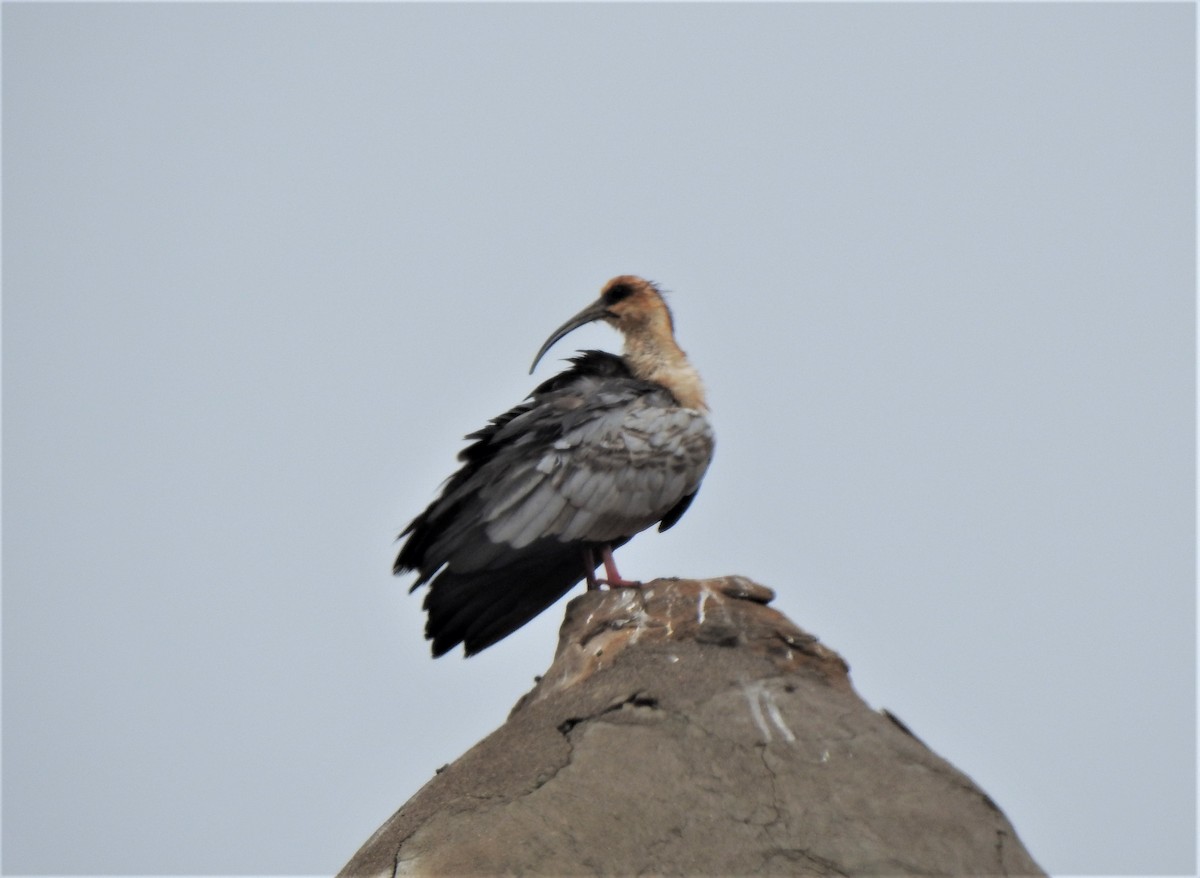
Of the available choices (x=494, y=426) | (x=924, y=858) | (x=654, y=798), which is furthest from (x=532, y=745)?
(x=494, y=426)

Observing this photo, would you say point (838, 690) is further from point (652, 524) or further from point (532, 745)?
point (652, 524)

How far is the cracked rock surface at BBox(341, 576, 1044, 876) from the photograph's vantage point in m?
6.89

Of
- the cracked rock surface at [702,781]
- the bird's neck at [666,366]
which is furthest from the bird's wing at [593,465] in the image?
the cracked rock surface at [702,781]

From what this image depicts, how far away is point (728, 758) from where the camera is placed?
7227 millimetres

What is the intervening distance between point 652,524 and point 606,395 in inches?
34.1

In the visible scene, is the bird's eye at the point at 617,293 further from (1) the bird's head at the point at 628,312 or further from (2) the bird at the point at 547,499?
(2) the bird at the point at 547,499

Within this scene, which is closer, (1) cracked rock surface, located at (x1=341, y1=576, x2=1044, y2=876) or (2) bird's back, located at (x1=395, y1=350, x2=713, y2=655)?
(1) cracked rock surface, located at (x1=341, y1=576, x2=1044, y2=876)

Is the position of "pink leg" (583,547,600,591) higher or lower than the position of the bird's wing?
lower

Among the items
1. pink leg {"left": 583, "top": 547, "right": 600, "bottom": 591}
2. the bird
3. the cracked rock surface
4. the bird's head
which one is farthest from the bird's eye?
the cracked rock surface

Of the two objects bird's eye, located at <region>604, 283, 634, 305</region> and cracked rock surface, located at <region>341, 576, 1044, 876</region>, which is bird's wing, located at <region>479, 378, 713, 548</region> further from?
cracked rock surface, located at <region>341, 576, 1044, 876</region>

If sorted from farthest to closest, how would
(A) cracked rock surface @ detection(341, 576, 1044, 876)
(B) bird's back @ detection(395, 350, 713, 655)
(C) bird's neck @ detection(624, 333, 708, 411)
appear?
(C) bird's neck @ detection(624, 333, 708, 411)
(B) bird's back @ detection(395, 350, 713, 655)
(A) cracked rock surface @ detection(341, 576, 1044, 876)

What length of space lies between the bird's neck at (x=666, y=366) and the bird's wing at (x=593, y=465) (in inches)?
Answer: 9.9

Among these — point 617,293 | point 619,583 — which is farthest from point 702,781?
point 617,293

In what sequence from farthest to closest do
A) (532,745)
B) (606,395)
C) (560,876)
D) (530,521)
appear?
(606,395) → (530,521) → (532,745) → (560,876)
